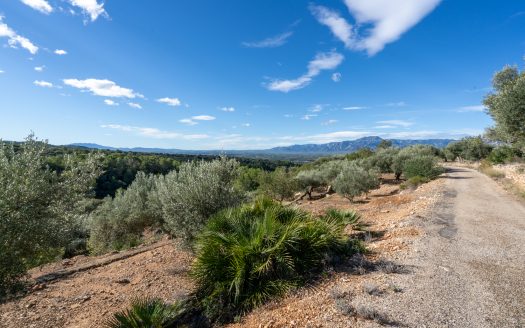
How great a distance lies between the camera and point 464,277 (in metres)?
6.36

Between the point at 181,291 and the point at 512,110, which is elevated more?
the point at 512,110

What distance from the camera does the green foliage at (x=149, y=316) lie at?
205 inches

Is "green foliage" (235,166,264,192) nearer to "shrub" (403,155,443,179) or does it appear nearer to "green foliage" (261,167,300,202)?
"green foliage" (261,167,300,202)

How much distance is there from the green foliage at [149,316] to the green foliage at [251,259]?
63 centimetres

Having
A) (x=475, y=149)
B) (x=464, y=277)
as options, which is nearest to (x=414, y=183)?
(x=464, y=277)

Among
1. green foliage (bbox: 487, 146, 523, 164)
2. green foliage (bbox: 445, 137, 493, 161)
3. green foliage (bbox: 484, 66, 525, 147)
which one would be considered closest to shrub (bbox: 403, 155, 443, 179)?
green foliage (bbox: 487, 146, 523, 164)

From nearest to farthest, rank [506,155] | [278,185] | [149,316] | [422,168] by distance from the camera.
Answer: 1. [149,316]
2. [278,185]
3. [422,168]
4. [506,155]

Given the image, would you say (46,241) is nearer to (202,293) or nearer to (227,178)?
(202,293)

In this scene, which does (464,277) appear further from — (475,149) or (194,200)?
(475,149)

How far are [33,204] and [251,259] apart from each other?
401cm

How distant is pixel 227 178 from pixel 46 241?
5.70 meters

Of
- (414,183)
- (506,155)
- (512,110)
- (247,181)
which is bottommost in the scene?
(247,181)

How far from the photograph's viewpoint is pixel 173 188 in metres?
9.12

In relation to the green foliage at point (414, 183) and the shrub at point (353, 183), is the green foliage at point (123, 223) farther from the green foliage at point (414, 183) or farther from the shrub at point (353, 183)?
the green foliage at point (414, 183)
